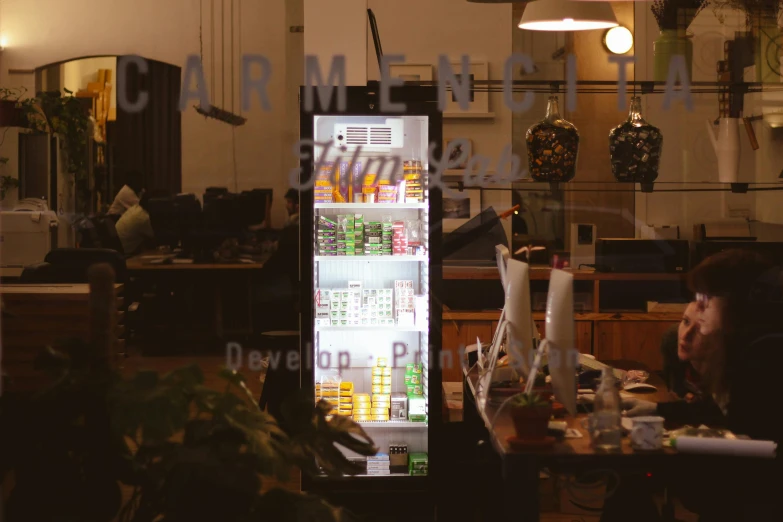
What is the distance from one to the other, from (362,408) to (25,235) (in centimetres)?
202

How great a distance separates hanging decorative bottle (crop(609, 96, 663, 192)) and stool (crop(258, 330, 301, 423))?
1.81 meters

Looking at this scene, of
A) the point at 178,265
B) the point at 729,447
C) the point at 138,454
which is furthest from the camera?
the point at 178,265

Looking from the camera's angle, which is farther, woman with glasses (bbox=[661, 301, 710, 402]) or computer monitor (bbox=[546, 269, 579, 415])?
woman with glasses (bbox=[661, 301, 710, 402])

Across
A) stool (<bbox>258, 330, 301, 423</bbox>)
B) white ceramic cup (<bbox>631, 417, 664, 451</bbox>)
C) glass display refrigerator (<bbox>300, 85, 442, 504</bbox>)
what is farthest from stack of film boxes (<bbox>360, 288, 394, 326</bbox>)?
white ceramic cup (<bbox>631, 417, 664, 451</bbox>)

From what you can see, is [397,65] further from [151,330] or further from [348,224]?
[151,330]

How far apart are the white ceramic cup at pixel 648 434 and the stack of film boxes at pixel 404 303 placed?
5.66ft

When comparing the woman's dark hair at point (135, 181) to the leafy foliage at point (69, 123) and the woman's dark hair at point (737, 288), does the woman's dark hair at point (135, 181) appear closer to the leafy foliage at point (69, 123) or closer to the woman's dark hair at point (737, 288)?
the leafy foliage at point (69, 123)

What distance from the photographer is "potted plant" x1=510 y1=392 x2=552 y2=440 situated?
2.49 metres

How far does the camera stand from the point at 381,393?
167 inches

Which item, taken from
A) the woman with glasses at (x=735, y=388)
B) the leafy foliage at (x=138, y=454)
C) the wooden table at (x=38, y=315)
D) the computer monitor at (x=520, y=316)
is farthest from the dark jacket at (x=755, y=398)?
the wooden table at (x=38, y=315)

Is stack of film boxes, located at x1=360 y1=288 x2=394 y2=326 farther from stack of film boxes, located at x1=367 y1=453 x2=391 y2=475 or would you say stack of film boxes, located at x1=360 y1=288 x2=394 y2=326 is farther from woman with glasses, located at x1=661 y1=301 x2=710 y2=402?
woman with glasses, located at x1=661 y1=301 x2=710 y2=402

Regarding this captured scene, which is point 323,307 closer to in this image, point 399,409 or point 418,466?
point 399,409

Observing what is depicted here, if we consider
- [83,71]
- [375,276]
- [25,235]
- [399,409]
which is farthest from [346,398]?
[83,71]

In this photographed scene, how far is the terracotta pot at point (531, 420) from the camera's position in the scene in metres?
2.49
